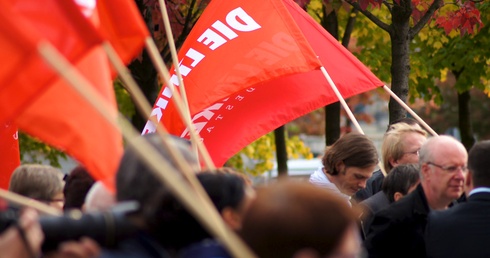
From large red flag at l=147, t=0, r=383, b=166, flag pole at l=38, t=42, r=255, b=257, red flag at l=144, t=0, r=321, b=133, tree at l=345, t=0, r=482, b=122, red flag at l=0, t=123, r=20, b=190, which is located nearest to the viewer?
flag pole at l=38, t=42, r=255, b=257

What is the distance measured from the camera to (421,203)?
5660mm

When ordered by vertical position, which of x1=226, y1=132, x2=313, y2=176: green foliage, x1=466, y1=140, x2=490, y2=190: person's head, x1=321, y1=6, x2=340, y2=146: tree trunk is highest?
x1=466, y1=140, x2=490, y2=190: person's head

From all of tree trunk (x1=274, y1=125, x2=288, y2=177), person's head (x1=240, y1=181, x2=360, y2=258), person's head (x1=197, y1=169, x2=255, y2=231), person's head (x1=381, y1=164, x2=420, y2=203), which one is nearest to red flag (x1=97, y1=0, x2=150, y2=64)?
person's head (x1=197, y1=169, x2=255, y2=231)

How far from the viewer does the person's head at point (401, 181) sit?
21.2 ft

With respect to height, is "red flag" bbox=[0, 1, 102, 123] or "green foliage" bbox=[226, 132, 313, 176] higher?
"red flag" bbox=[0, 1, 102, 123]

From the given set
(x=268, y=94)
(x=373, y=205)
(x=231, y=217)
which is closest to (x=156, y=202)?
(x=231, y=217)

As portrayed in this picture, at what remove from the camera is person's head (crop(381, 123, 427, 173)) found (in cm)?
770

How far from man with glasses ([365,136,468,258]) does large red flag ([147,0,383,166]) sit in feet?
8.08

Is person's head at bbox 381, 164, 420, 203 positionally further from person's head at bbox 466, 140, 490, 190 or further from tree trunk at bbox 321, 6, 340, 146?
tree trunk at bbox 321, 6, 340, 146

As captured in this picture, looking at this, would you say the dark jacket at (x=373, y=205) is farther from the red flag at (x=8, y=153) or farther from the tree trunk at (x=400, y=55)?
the tree trunk at (x=400, y=55)

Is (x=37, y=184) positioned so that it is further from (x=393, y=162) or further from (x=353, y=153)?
(x=393, y=162)

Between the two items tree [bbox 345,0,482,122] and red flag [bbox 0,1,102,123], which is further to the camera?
tree [bbox 345,0,482,122]

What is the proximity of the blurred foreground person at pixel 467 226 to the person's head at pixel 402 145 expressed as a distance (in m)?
2.25

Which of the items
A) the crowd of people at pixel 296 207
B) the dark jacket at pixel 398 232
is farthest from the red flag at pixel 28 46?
the dark jacket at pixel 398 232
